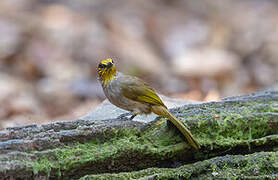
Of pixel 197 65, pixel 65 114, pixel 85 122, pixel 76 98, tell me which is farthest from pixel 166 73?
pixel 85 122

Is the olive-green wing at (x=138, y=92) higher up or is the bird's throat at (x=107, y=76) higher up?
the bird's throat at (x=107, y=76)

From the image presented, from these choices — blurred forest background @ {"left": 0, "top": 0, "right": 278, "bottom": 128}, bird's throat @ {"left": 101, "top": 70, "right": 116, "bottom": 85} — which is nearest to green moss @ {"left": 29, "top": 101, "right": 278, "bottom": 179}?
bird's throat @ {"left": 101, "top": 70, "right": 116, "bottom": 85}

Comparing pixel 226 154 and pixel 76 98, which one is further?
pixel 76 98

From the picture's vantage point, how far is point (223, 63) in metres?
8.95

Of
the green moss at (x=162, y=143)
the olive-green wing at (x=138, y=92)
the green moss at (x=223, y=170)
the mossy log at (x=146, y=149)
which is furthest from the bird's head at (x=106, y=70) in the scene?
the green moss at (x=223, y=170)

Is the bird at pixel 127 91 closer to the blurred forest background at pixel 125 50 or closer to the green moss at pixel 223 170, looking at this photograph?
the green moss at pixel 223 170

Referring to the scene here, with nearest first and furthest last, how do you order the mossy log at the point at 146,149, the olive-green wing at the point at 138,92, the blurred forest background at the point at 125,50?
the mossy log at the point at 146,149
the olive-green wing at the point at 138,92
the blurred forest background at the point at 125,50

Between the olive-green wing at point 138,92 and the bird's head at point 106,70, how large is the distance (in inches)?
5.1

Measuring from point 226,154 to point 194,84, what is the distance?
4953 millimetres

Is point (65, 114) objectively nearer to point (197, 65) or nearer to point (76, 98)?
point (76, 98)

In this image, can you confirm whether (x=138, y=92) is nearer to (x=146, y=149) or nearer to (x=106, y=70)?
(x=106, y=70)

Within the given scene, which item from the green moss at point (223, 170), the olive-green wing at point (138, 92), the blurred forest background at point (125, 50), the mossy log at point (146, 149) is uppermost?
the blurred forest background at point (125, 50)

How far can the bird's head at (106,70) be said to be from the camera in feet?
11.3

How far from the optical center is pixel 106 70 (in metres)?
3.45
